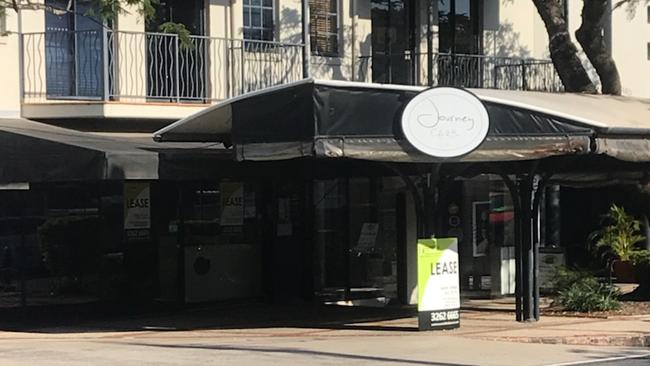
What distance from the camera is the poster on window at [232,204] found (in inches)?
756

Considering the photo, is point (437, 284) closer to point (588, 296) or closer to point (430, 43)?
point (588, 296)

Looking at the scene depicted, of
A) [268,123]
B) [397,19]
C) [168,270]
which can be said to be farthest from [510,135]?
[397,19]

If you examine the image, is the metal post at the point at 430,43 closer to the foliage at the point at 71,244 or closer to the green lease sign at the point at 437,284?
the green lease sign at the point at 437,284

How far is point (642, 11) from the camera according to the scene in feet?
85.3

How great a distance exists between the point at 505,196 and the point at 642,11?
7.42 metres

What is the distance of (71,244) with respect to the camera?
17078mm

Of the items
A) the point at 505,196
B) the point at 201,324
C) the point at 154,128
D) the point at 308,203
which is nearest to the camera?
the point at 201,324

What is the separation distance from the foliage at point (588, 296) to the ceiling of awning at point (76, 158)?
6.25 m

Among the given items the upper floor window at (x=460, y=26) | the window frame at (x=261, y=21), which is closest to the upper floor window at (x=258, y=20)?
the window frame at (x=261, y=21)

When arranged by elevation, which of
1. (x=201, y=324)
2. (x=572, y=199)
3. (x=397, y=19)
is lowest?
(x=201, y=324)

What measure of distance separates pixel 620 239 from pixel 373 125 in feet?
39.9

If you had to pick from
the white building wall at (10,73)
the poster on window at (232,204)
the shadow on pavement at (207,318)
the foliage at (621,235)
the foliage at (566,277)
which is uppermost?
the white building wall at (10,73)

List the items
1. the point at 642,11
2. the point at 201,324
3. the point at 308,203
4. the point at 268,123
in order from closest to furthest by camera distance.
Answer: the point at 268,123 < the point at 201,324 < the point at 308,203 < the point at 642,11

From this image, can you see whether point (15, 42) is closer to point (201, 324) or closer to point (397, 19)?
point (201, 324)
